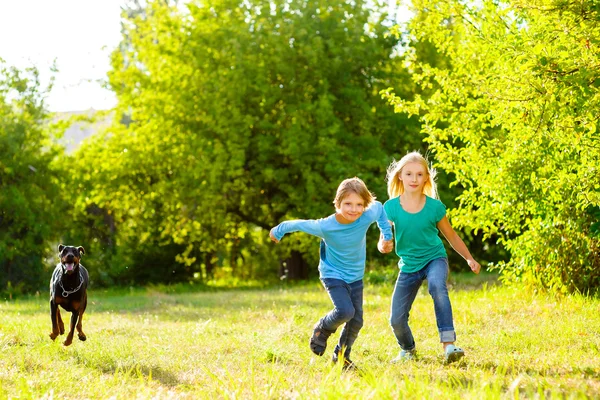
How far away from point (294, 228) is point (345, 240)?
513mm

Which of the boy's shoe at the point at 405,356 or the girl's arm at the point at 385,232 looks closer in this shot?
the girl's arm at the point at 385,232

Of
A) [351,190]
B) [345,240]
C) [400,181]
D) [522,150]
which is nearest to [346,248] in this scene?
[345,240]

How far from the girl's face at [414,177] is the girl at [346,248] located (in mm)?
438

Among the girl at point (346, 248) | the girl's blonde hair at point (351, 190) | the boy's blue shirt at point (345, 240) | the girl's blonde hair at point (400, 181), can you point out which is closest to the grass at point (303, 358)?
the girl at point (346, 248)

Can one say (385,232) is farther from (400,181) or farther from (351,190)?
(400,181)

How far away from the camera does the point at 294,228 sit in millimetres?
6504

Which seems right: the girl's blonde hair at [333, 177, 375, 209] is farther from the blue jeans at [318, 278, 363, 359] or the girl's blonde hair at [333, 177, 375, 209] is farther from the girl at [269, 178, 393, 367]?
the blue jeans at [318, 278, 363, 359]

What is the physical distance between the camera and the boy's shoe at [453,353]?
684cm

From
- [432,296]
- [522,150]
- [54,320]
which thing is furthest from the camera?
[522,150]

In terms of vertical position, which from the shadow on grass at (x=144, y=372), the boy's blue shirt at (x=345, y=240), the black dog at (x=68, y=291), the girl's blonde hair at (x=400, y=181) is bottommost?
the shadow on grass at (x=144, y=372)

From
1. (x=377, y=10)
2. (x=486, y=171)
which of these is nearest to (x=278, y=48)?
(x=377, y=10)

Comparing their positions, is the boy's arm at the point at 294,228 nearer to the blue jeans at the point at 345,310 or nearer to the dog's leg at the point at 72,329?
the blue jeans at the point at 345,310

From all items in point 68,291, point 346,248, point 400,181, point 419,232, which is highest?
point 400,181

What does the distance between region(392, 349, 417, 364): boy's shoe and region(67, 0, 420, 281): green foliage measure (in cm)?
1411
